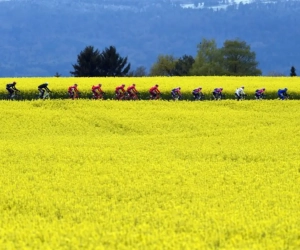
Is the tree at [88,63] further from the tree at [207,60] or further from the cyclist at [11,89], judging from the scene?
the cyclist at [11,89]

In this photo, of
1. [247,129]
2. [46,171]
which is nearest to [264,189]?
[46,171]

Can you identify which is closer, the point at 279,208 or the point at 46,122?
the point at 279,208

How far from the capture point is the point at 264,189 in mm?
14070

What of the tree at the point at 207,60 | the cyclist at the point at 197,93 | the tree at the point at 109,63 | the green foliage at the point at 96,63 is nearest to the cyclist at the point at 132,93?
the cyclist at the point at 197,93

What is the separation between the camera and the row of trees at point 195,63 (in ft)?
368

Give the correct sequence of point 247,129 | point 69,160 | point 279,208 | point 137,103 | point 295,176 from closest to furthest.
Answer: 1. point 279,208
2. point 295,176
3. point 69,160
4. point 247,129
5. point 137,103

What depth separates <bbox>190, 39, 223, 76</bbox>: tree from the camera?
120438 mm

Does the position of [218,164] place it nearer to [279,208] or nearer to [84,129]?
[279,208]

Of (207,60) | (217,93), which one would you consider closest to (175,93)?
(217,93)

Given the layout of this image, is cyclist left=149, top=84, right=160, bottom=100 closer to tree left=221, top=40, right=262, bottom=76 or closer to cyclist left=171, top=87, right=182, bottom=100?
cyclist left=171, top=87, right=182, bottom=100

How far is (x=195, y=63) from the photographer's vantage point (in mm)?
126562

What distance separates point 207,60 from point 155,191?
390 ft

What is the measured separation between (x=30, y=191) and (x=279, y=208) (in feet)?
17.5

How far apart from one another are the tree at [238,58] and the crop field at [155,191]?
328ft
